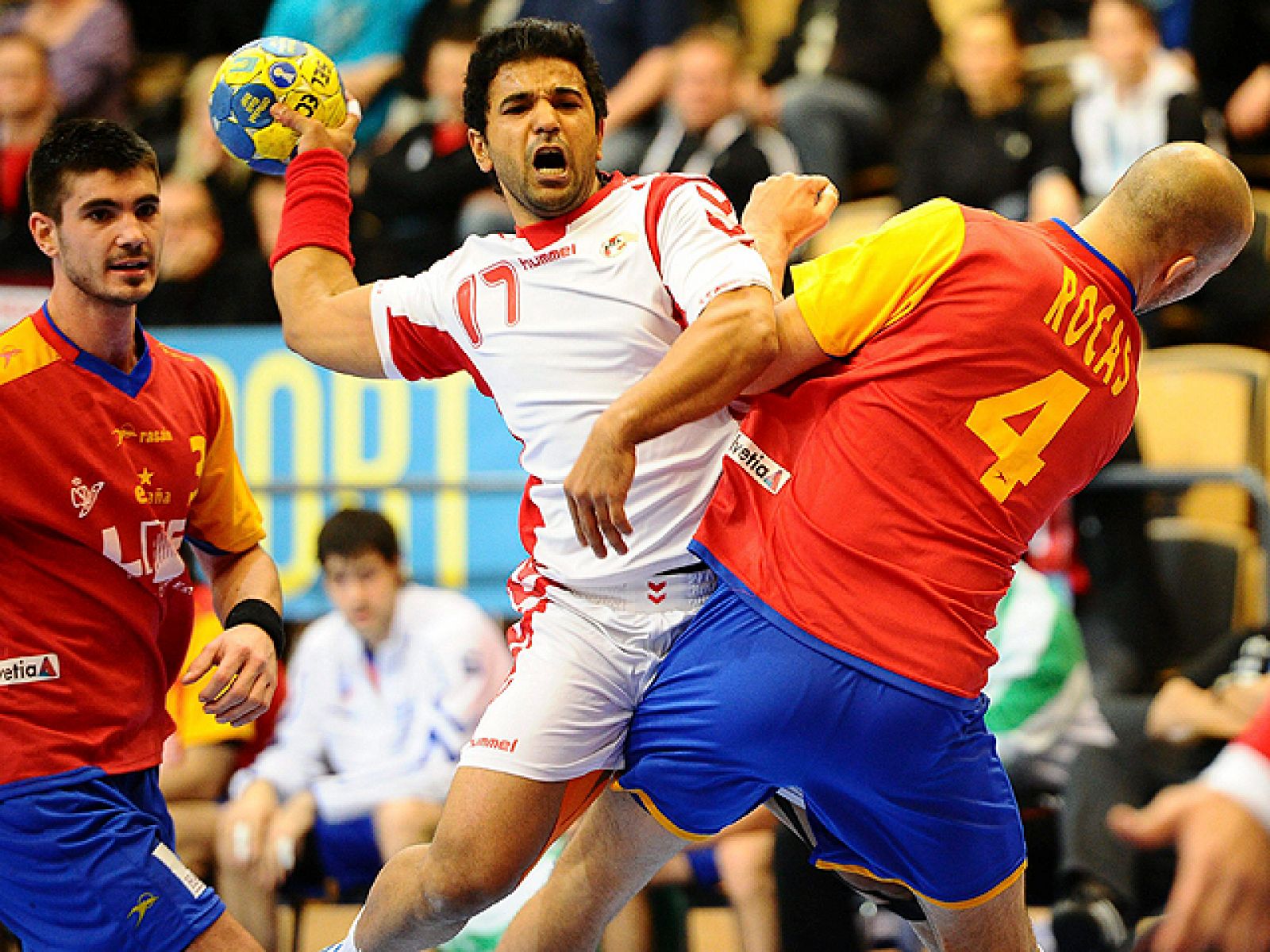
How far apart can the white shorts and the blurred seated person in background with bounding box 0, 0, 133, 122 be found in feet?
24.6

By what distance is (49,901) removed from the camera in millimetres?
3912

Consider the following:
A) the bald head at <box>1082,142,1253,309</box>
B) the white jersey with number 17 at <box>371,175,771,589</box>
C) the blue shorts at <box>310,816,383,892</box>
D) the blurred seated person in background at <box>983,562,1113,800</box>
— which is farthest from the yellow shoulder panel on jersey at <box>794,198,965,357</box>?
the blue shorts at <box>310,816,383,892</box>

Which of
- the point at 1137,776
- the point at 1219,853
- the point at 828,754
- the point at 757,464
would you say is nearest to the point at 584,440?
the point at 757,464

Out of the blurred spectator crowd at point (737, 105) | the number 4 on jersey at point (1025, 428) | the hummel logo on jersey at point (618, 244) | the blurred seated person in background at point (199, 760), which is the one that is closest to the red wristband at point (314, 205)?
the hummel logo on jersey at point (618, 244)

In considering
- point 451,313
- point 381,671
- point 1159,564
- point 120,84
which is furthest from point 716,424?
point 120,84

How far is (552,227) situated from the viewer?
12.8 feet

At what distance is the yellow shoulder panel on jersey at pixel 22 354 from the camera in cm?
401

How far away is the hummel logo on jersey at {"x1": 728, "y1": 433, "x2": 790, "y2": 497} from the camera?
12.0 feet

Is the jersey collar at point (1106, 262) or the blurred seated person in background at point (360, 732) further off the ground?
the jersey collar at point (1106, 262)

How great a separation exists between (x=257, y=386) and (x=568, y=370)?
463 cm

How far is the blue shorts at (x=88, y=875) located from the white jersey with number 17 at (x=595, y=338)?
3.77 ft

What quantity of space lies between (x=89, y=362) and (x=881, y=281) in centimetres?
194

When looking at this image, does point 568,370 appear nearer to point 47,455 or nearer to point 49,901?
A: point 47,455

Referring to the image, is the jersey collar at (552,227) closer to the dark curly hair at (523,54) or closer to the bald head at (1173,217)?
the dark curly hair at (523,54)
